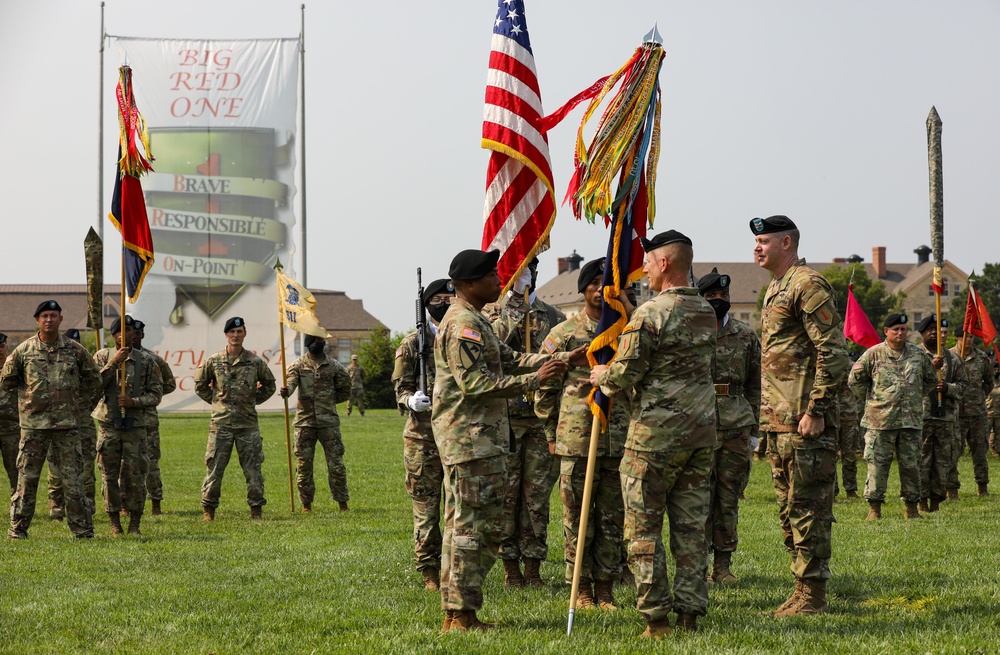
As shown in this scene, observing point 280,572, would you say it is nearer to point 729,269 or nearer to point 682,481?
point 682,481

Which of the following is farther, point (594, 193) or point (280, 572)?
point (280, 572)

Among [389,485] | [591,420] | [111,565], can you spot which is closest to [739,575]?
[591,420]

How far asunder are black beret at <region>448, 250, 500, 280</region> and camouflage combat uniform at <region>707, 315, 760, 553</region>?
2834 mm

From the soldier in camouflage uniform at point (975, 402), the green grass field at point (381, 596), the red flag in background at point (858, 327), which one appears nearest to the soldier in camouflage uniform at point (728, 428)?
the green grass field at point (381, 596)

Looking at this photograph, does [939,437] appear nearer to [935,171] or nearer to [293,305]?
[935,171]

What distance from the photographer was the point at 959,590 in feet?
25.7

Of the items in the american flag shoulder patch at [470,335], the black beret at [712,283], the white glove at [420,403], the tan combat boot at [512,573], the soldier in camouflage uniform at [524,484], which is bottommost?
the tan combat boot at [512,573]

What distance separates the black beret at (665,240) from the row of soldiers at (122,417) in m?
7.39

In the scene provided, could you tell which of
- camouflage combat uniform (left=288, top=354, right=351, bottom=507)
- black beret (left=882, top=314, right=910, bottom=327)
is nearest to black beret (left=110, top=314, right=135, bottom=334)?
camouflage combat uniform (left=288, top=354, right=351, bottom=507)

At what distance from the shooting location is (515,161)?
9.49 metres

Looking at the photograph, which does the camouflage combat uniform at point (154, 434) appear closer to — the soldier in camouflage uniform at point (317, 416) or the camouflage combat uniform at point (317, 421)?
the soldier in camouflage uniform at point (317, 416)

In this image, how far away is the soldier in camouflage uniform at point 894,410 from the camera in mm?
13195

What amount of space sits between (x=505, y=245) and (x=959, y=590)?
4601 mm

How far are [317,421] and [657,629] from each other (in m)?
9.61
